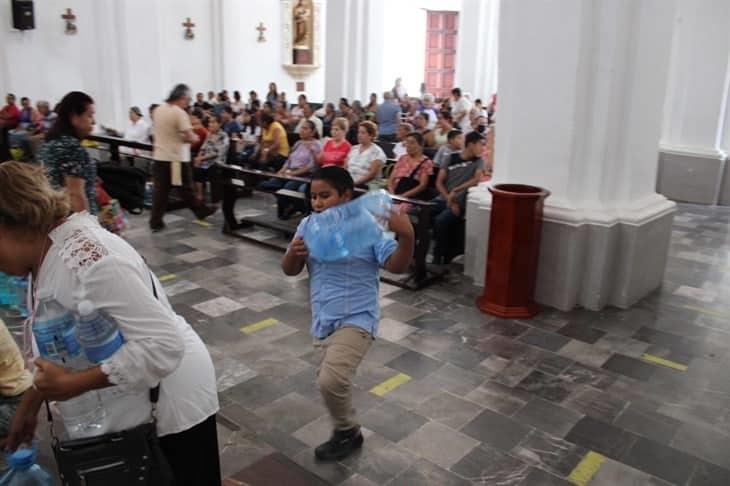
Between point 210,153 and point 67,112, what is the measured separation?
5059 millimetres

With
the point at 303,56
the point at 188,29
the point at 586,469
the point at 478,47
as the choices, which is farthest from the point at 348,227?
the point at 303,56

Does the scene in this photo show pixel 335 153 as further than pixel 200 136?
No

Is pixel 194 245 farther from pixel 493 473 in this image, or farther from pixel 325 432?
pixel 493 473

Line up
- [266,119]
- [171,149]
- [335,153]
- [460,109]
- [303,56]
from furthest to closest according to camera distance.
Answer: [303,56] < [460,109] < [266,119] < [335,153] < [171,149]

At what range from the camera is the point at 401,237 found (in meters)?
2.87

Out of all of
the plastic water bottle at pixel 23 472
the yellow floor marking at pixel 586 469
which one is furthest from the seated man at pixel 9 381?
the yellow floor marking at pixel 586 469

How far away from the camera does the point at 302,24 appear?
64.6 ft

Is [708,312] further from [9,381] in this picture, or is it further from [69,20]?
[69,20]

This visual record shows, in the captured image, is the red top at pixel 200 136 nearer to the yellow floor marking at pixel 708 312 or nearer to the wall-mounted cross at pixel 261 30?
the yellow floor marking at pixel 708 312

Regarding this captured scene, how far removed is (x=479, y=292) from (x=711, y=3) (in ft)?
21.1

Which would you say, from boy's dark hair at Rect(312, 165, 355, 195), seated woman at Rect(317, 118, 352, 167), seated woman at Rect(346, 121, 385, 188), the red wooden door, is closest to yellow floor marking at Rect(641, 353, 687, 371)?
boy's dark hair at Rect(312, 165, 355, 195)

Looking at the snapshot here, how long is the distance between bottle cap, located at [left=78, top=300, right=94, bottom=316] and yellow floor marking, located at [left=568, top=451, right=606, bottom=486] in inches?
103

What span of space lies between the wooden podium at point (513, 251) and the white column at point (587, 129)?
0.83 feet

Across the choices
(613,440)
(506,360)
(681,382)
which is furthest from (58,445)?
(681,382)
